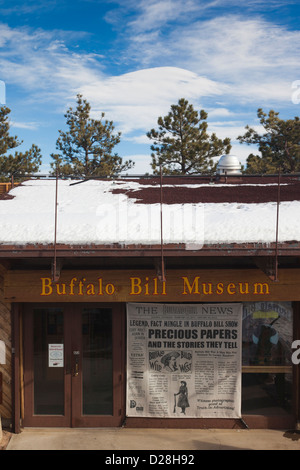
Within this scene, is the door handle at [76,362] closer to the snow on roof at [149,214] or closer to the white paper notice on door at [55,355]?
the white paper notice on door at [55,355]

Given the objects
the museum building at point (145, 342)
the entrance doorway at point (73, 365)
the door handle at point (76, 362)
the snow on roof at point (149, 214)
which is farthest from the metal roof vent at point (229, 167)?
the door handle at point (76, 362)

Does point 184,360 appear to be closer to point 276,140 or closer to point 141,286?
point 141,286

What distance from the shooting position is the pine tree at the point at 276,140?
110 ft

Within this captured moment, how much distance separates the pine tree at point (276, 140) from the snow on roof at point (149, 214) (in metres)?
24.3

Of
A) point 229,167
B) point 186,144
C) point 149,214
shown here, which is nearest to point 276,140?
point 186,144

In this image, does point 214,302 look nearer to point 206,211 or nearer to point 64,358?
point 206,211

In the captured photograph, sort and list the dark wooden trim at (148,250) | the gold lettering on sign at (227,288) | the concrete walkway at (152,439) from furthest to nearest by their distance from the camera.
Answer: the gold lettering on sign at (227,288)
the concrete walkway at (152,439)
the dark wooden trim at (148,250)

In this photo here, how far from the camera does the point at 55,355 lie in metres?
8.01

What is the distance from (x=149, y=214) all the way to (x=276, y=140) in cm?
2969

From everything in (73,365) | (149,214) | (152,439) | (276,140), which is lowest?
(152,439)

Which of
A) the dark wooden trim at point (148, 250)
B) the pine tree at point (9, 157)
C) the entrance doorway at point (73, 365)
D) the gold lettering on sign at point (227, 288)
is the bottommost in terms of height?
the entrance doorway at point (73, 365)

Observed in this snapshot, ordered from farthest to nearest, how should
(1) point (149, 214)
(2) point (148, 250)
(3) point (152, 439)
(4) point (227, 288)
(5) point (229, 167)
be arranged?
(5) point (229, 167) → (1) point (149, 214) → (4) point (227, 288) → (3) point (152, 439) → (2) point (148, 250)

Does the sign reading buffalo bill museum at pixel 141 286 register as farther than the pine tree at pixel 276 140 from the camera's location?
No

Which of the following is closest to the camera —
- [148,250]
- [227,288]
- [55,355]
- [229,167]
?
[148,250]
